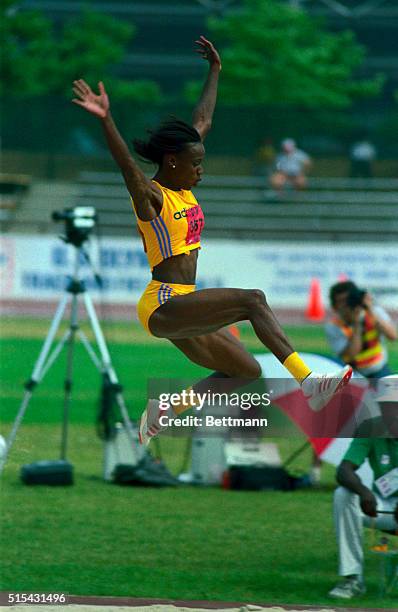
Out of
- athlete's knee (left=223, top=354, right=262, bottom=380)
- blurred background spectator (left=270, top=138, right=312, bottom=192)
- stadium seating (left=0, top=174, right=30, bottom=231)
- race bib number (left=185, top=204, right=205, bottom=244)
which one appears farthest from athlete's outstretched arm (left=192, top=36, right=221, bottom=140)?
stadium seating (left=0, top=174, right=30, bottom=231)

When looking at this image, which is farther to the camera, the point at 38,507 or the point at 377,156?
the point at 377,156

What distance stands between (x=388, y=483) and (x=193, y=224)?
7.03ft

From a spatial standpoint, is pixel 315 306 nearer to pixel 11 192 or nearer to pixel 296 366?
pixel 11 192

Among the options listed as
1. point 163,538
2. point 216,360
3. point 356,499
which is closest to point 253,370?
point 216,360

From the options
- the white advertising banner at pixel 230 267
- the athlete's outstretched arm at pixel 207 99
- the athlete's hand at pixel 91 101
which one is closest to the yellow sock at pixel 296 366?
the athlete's outstretched arm at pixel 207 99

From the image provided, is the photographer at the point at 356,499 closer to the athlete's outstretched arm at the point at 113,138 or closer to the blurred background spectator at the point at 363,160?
the athlete's outstretched arm at the point at 113,138

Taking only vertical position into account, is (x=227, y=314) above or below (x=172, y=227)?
below

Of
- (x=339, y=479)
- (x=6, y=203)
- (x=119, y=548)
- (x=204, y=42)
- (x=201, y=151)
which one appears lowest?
(x=119, y=548)

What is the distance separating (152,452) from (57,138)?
1850cm

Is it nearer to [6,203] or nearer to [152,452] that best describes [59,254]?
[6,203]

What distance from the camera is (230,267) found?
23.2 m

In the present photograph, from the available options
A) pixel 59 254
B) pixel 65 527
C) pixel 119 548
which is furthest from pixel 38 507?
pixel 59 254

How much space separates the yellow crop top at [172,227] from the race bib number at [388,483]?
1991 mm

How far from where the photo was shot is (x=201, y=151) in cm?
560
